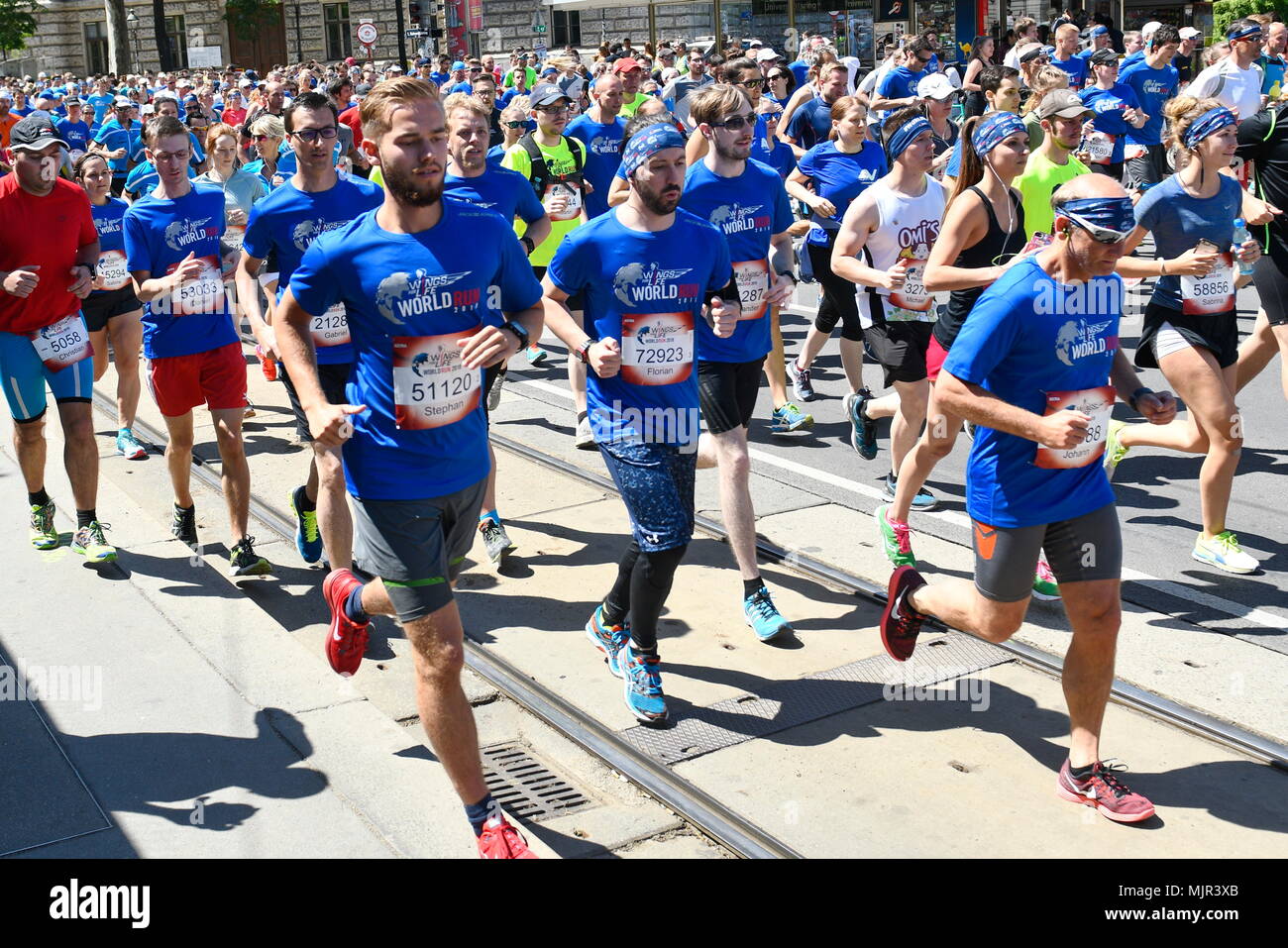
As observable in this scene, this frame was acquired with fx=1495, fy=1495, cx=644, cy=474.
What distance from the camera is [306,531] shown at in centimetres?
704

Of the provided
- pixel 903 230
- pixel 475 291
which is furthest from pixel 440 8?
pixel 475 291

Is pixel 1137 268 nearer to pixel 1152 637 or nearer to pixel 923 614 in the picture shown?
pixel 1152 637

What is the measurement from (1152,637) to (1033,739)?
1066 millimetres

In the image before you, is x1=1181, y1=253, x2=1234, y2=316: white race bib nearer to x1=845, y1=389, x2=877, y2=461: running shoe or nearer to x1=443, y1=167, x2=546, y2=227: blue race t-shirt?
x1=845, y1=389, x2=877, y2=461: running shoe

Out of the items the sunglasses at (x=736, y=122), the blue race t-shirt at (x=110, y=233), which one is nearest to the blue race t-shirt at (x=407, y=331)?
the sunglasses at (x=736, y=122)

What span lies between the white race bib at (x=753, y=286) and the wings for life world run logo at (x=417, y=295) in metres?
2.20

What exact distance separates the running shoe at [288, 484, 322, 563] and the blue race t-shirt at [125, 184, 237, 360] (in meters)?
0.81

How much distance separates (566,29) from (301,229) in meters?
46.7

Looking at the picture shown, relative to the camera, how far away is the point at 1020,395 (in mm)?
4508

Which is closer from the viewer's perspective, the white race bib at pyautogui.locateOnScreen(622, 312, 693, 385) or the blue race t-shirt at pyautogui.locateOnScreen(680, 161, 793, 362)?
the white race bib at pyautogui.locateOnScreen(622, 312, 693, 385)

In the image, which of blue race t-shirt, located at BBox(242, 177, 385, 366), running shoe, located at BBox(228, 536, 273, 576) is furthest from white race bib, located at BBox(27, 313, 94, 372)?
blue race t-shirt, located at BBox(242, 177, 385, 366)

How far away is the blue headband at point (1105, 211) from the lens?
4250 millimetres

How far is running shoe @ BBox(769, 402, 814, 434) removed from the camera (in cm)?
924

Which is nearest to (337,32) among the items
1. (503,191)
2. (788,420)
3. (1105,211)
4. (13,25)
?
(13,25)
